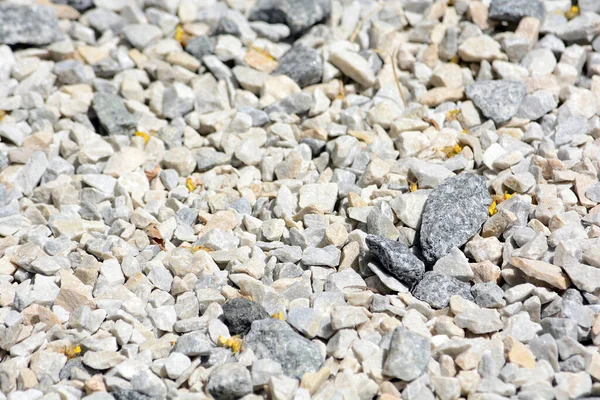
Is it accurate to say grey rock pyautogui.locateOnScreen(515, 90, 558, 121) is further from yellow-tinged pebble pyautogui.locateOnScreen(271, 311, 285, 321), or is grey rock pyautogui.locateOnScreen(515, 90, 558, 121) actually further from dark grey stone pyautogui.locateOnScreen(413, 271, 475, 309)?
yellow-tinged pebble pyautogui.locateOnScreen(271, 311, 285, 321)

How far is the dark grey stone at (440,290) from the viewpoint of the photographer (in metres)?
2.52

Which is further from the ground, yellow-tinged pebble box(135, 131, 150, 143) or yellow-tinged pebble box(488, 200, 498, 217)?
yellow-tinged pebble box(488, 200, 498, 217)

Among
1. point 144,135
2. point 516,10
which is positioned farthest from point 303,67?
point 516,10

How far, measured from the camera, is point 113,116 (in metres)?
3.45

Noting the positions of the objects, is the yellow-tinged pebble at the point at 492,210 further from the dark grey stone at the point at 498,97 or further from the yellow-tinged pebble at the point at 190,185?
the yellow-tinged pebble at the point at 190,185

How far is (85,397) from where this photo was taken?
226 cm

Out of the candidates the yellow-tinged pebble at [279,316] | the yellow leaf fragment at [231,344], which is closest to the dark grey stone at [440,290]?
the yellow-tinged pebble at [279,316]

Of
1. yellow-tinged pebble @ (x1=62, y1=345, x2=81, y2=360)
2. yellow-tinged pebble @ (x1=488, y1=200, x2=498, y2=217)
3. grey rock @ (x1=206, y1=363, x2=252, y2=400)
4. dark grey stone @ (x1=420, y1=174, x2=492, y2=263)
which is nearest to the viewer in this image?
grey rock @ (x1=206, y1=363, x2=252, y2=400)

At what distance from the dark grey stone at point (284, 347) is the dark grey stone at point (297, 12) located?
1980 millimetres

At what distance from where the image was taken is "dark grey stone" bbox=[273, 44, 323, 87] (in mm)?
3574

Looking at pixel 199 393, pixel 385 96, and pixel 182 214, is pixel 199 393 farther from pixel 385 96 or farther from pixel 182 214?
pixel 385 96

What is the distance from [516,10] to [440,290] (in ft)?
5.73

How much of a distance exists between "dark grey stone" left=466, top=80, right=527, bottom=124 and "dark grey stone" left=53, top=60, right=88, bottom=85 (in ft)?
6.15

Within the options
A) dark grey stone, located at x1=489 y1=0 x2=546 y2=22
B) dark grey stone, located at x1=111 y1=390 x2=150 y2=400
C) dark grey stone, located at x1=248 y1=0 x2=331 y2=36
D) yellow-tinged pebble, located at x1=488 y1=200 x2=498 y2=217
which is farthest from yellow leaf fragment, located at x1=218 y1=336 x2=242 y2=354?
dark grey stone, located at x1=489 y1=0 x2=546 y2=22
